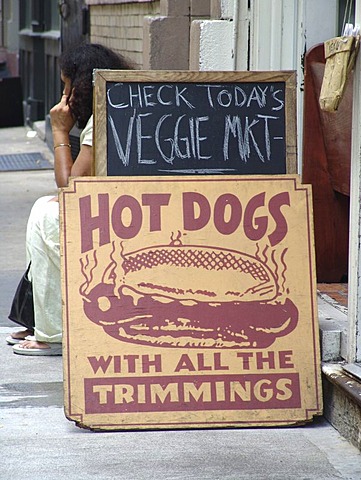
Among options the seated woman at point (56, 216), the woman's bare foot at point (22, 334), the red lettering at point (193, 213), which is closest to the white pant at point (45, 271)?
the seated woman at point (56, 216)

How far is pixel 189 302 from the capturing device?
180 inches

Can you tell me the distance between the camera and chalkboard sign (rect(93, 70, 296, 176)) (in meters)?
4.79

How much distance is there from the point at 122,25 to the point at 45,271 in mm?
4711

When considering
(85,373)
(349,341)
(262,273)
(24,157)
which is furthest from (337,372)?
(24,157)

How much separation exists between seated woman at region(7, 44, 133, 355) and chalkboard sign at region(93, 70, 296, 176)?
67 cm

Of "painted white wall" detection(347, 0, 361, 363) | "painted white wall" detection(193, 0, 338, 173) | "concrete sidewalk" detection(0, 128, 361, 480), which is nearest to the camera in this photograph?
"concrete sidewalk" detection(0, 128, 361, 480)

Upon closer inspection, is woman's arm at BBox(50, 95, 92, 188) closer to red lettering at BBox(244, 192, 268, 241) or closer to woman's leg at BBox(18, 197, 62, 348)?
woman's leg at BBox(18, 197, 62, 348)

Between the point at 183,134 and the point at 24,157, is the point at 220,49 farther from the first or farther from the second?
the point at 24,157

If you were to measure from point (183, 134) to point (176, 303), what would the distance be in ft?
2.50

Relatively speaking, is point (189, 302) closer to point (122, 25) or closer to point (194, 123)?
point (194, 123)

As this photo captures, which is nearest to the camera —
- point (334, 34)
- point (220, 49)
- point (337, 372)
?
point (337, 372)

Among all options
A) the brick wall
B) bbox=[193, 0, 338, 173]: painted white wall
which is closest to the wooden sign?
bbox=[193, 0, 338, 173]: painted white wall

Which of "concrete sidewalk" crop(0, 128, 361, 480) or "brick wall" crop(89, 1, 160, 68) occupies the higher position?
"brick wall" crop(89, 1, 160, 68)

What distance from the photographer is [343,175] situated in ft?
17.9
